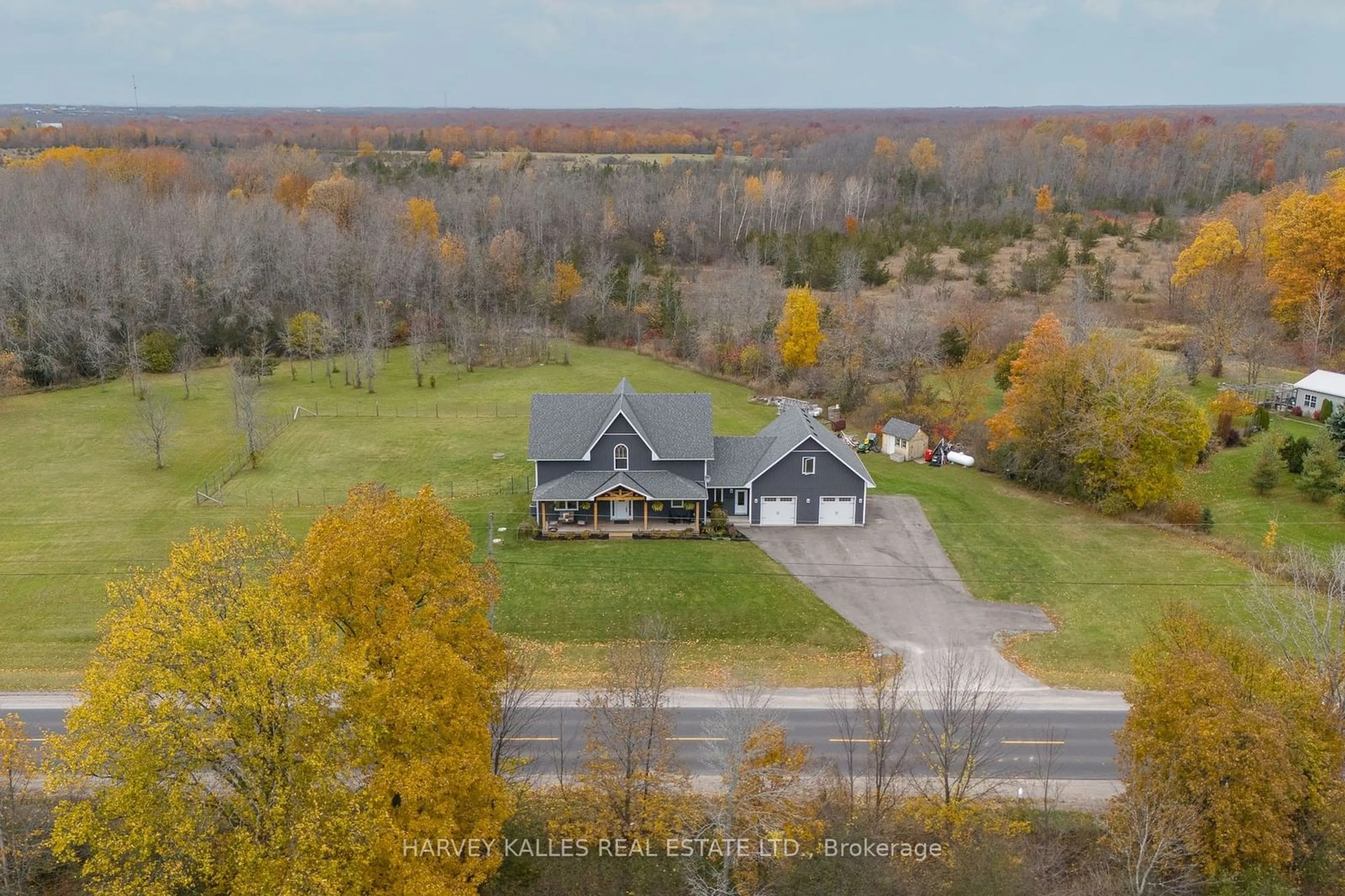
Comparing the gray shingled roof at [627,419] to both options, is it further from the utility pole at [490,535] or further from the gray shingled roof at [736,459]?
the utility pole at [490,535]

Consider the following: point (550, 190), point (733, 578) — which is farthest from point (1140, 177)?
point (733, 578)

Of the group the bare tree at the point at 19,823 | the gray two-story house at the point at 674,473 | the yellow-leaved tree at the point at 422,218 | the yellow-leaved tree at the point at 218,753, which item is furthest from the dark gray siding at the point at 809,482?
the yellow-leaved tree at the point at 422,218

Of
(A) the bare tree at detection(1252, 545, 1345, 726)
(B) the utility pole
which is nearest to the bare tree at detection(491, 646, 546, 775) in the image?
(B) the utility pole

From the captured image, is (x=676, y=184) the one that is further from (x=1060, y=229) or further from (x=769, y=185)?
(x=1060, y=229)

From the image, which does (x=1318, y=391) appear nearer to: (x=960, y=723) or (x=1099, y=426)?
(x=1099, y=426)

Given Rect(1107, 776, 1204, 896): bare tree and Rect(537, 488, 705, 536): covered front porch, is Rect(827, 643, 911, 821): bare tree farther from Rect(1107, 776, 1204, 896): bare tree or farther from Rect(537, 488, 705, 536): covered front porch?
Rect(537, 488, 705, 536): covered front porch
